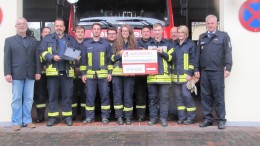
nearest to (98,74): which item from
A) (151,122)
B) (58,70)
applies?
(58,70)

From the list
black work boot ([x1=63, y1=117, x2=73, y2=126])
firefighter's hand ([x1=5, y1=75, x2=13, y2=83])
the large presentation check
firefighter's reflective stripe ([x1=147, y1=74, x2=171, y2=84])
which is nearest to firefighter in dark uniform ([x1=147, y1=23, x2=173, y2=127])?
firefighter's reflective stripe ([x1=147, y1=74, x2=171, y2=84])

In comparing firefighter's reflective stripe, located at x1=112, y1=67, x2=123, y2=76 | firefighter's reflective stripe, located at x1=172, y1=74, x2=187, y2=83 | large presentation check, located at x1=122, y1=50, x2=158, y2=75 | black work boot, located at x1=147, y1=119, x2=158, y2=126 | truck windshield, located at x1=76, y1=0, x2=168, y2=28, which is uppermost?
truck windshield, located at x1=76, y1=0, x2=168, y2=28

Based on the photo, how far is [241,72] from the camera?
8.41 m

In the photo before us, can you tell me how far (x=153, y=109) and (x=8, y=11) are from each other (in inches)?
143

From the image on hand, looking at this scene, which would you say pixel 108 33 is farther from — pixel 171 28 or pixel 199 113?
pixel 199 113

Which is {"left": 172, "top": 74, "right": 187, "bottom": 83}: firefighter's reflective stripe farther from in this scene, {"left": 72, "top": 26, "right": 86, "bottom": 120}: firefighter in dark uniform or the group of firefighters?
{"left": 72, "top": 26, "right": 86, "bottom": 120}: firefighter in dark uniform

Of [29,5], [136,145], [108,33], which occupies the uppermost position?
[29,5]

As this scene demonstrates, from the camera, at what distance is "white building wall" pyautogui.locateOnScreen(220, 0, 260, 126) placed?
8.35 metres

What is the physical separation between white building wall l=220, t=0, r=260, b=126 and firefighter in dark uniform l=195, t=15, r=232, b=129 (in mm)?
297

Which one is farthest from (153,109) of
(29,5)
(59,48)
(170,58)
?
(29,5)

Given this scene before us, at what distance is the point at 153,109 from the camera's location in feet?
28.4

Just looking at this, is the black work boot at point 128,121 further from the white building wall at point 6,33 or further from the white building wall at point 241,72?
the white building wall at point 6,33

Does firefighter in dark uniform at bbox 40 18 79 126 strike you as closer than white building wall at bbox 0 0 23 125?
Yes

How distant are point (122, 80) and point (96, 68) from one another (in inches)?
24.1
